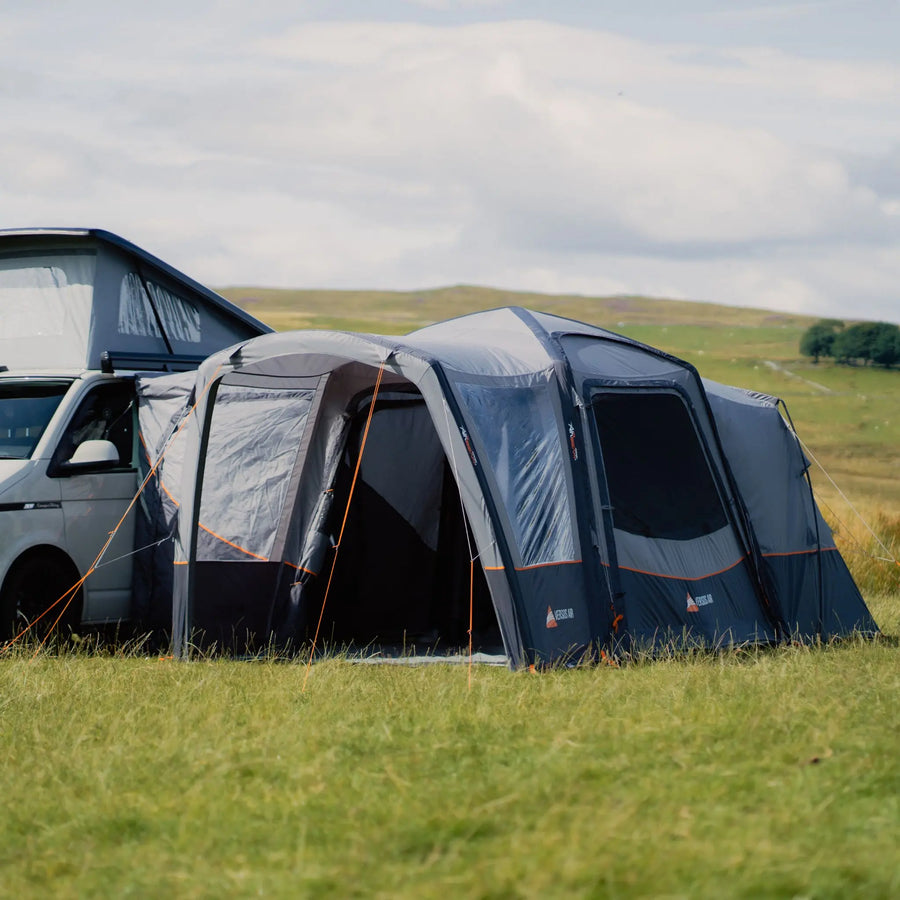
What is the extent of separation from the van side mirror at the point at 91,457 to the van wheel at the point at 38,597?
0.64m

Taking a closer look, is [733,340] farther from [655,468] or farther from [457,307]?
[655,468]

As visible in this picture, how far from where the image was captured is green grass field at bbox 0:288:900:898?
4.24 meters

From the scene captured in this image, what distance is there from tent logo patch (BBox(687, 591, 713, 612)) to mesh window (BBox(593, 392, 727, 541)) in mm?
430

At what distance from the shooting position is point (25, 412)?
987 centimetres

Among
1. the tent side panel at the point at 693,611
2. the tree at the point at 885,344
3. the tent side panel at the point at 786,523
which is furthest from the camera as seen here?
the tree at the point at 885,344

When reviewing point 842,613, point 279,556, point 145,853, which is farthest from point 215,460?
point 145,853

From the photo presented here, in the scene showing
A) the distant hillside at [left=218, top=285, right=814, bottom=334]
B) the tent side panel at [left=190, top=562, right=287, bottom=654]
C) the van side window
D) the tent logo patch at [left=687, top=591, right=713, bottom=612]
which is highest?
the distant hillside at [left=218, top=285, right=814, bottom=334]

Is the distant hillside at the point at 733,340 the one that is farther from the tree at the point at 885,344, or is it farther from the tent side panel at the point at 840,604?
the tent side panel at the point at 840,604

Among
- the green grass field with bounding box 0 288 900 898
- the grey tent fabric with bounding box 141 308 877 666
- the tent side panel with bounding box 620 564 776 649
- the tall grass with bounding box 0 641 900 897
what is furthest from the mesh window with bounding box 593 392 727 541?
the tall grass with bounding box 0 641 900 897

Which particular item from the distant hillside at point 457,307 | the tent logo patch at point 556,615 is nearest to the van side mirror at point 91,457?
the tent logo patch at point 556,615

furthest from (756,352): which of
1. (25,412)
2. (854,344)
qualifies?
(25,412)

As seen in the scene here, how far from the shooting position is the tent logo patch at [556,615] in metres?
8.44

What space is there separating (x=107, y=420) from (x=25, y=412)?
626mm

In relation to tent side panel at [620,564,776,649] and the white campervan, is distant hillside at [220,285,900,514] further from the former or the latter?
the white campervan
